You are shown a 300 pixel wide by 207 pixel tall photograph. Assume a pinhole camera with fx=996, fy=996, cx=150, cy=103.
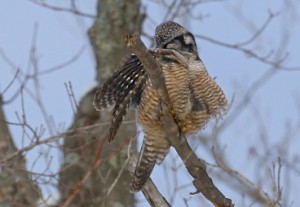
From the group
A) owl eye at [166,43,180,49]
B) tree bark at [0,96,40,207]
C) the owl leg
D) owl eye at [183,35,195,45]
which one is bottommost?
tree bark at [0,96,40,207]

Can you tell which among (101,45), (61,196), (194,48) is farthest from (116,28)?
(194,48)

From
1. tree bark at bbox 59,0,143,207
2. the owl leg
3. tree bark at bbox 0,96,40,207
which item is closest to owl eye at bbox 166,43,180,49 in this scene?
the owl leg

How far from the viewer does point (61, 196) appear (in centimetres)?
946

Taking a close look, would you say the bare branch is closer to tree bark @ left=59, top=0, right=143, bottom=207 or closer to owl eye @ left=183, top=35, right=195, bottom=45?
owl eye @ left=183, top=35, right=195, bottom=45

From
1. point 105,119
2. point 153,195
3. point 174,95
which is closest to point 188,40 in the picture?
point 174,95

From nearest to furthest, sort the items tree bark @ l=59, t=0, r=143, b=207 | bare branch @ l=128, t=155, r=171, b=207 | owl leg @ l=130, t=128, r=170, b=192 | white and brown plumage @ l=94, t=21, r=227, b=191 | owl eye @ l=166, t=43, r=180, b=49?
bare branch @ l=128, t=155, r=171, b=207, white and brown plumage @ l=94, t=21, r=227, b=191, owl leg @ l=130, t=128, r=170, b=192, owl eye @ l=166, t=43, r=180, b=49, tree bark @ l=59, t=0, r=143, b=207

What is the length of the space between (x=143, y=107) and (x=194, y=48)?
62cm

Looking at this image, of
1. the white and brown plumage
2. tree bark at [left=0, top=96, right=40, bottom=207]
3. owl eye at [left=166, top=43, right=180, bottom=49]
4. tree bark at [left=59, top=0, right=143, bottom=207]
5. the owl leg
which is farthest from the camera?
tree bark at [left=59, top=0, right=143, bottom=207]

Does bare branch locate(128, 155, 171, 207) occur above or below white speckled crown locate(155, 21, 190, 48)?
below

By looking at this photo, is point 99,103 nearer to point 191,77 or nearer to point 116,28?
point 191,77

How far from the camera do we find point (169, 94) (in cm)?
616

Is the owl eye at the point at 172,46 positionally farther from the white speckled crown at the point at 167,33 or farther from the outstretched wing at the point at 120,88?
the outstretched wing at the point at 120,88

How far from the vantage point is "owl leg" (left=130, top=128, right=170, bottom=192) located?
6387 mm

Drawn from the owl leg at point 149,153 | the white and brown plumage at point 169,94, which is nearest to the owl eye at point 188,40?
the white and brown plumage at point 169,94
